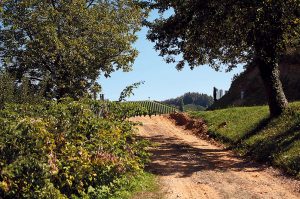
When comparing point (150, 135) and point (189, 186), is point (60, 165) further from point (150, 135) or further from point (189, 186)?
point (150, 135)

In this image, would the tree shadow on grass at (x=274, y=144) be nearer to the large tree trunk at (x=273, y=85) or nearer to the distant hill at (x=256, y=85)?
the large tree trunk at (x=273, y=85)

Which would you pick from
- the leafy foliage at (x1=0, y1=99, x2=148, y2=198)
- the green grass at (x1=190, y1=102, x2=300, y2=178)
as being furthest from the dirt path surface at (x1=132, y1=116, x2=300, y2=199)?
the leafy foliage at (x1=0, y1=99, x2=148, y2=198)

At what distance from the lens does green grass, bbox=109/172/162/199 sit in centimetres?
1123

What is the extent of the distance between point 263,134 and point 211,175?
681 centimetres

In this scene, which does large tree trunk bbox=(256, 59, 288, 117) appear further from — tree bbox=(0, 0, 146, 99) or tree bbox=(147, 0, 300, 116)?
tree bbox=(0, 0, 146, 99)

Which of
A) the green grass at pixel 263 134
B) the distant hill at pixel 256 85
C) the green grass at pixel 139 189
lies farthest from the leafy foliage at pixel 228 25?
the distant hill at pixel 256 85

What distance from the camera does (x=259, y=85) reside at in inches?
1598

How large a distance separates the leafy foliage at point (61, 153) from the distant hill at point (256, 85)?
2570cm

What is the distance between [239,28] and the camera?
19.6 metres

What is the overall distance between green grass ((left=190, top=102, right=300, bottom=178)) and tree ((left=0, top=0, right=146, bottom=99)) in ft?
30.2

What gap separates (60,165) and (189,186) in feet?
21.9

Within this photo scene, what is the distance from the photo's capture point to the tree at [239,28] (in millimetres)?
18203

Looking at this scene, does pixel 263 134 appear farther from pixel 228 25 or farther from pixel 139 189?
pixel 139 189

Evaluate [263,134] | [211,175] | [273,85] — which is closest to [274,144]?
[263,134]
